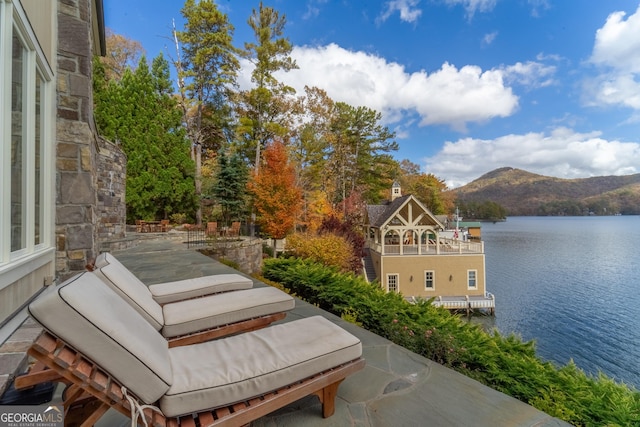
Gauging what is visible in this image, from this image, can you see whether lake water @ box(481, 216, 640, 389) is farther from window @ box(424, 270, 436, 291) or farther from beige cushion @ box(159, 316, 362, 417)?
beige cushion @ box(159, 316, 362, 417)

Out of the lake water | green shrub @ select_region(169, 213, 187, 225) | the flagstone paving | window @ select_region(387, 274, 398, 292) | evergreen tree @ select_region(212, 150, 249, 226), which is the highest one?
evergreen tree @ select_region(212, 150, 249, 226)

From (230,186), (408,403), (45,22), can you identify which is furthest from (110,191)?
(408,403)

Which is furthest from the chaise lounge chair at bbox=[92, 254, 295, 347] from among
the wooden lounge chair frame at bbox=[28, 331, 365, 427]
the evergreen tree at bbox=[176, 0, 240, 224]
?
the evergreen tree at bbox=[176, 0, 240, 224]

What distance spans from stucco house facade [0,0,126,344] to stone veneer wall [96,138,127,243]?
22.4 feet

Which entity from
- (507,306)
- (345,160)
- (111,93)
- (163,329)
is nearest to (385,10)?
(345,160)

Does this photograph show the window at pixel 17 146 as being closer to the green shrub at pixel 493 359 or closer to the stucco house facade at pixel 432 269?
the green shrub at pixel 493 359

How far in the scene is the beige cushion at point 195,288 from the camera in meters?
2.89

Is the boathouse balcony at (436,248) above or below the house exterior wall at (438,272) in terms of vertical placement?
above

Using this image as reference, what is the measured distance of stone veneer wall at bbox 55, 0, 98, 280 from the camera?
10.7ft

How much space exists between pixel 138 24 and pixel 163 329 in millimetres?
23107

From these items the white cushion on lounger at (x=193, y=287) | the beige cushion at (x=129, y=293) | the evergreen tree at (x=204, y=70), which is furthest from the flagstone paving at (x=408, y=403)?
the evergreen tree at (x=204, y=70)

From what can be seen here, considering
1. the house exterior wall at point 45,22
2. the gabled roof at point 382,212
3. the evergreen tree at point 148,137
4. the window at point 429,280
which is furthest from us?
the gabled roof at point 382,212

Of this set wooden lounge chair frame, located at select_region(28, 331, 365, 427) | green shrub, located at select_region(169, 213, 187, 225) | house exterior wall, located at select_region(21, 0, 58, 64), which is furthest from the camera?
green shrub, located at select_region(169, 213, 187, 225)

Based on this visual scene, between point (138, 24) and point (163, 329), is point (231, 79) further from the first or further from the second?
point (163, 329)
